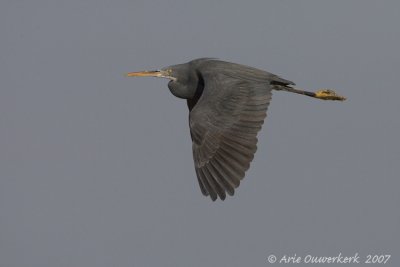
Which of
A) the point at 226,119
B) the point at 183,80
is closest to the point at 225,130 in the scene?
the point at 226,119

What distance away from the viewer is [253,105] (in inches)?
636

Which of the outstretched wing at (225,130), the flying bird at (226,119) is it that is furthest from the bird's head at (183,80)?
the outstretched wing at (225,130)

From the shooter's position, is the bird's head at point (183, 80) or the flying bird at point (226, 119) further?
the bird's head at point (183, 80)

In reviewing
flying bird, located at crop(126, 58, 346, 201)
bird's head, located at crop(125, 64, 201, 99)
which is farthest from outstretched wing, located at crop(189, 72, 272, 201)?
bird's head, located at crop(125, 64, 201, 99)

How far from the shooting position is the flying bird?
50.0ft

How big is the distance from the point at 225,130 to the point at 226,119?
0.73ft

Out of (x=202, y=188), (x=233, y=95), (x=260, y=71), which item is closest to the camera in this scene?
(x=202, y=188)

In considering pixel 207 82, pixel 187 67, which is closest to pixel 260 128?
pixel 207 82

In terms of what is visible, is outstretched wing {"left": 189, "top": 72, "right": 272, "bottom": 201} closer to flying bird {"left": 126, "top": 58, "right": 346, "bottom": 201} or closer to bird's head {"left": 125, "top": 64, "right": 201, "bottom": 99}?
flying bird {"left": 126, "top": 58, "right": 346, "bottom": 201}

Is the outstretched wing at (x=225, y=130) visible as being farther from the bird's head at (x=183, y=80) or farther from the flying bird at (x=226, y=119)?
the bird's head at (x=183, y=80)

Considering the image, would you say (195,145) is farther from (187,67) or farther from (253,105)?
(187,67)

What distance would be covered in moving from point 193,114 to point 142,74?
2928mm

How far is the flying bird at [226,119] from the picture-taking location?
15.2 meters

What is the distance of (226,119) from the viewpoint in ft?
52.1
